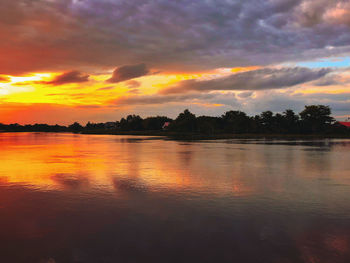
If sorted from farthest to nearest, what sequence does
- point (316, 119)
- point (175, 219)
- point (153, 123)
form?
point (153, 123) < point (316, 119) < point (175, 219)

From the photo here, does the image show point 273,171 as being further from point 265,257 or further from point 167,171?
point 265,257

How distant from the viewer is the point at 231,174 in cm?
1916

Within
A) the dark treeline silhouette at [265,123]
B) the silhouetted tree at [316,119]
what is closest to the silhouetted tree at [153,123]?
the dark treeline silhouette at [265,123]

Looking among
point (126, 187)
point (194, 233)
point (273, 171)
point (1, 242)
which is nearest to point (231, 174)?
point (273, 171)

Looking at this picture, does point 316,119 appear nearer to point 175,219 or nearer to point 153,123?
point 153,123

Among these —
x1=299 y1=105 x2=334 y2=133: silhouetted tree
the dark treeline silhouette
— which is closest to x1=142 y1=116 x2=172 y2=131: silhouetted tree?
the dark treeline silhouette

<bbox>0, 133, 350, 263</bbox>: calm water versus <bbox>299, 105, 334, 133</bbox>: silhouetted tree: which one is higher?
<bbox>299, 105, 334, 133</bbox>: silhouetted tree

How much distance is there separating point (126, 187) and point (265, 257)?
9121mm

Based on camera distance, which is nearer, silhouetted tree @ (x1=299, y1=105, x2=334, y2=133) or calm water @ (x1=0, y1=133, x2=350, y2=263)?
calm water @ (x1=0, y1=133, x2=350, y2=263)

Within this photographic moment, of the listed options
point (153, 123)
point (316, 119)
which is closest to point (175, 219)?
point (316, 119)

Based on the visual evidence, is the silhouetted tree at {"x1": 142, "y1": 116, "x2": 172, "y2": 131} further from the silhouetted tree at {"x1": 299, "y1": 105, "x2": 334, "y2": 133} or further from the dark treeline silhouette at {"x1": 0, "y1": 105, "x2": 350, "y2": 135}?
the silhouetted tree at {"x1": 299, "y1": 105, "x2": 334, "y2": 133}

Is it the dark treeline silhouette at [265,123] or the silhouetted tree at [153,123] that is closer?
the dark treeline silhouette at [265,123]

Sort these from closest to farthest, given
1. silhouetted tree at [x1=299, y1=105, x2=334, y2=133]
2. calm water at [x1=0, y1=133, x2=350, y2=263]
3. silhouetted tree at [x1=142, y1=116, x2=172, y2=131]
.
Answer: calm water at [x1=0, y1=133, x2=350, y2=263] < silhouetted tree at [x1=299, y1=105, x2=334, y2=133] < silhouetted tree at [x1=142, y1=116, x2=172, y2=131]

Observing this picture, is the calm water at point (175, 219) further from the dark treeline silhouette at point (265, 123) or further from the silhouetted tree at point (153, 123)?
the silhouetted tree at point (153, 123)
